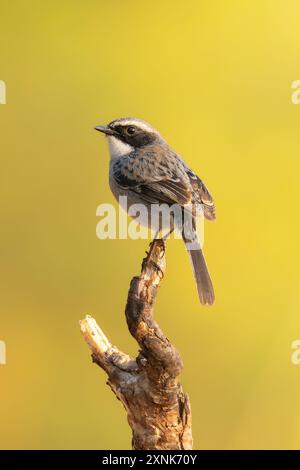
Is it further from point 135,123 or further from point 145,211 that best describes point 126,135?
point 145,211

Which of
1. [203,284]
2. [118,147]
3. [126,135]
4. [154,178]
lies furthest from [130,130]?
[203,284]

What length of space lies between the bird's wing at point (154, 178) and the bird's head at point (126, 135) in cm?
18

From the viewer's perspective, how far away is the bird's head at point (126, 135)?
5.96 m

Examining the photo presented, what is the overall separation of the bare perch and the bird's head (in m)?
1.97

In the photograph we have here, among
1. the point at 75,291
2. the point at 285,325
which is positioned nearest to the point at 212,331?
the point at 285,325

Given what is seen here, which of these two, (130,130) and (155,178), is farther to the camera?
(130,130)

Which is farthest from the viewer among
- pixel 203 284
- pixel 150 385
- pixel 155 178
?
pixel 155 178

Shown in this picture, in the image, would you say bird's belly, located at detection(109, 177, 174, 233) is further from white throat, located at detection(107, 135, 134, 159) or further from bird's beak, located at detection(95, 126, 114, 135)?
bird's beak, located at detection(95, 126, 114, 135)

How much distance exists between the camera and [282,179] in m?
7.66

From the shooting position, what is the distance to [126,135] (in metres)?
5.99

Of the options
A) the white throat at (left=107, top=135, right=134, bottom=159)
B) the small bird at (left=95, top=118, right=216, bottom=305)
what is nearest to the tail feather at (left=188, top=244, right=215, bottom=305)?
the small bird at (left=95, top=118, right=216, bottom=305)

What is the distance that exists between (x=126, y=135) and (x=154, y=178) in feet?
2.28

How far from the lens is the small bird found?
5246 mm

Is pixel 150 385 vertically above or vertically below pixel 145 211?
below
